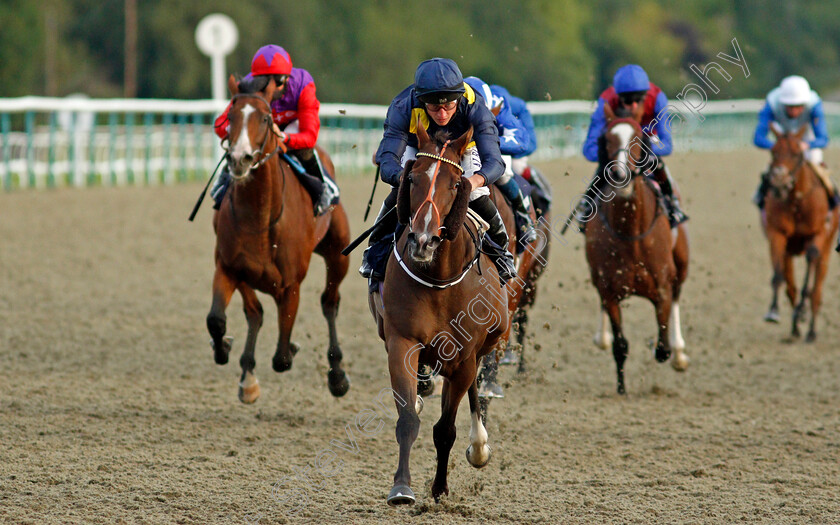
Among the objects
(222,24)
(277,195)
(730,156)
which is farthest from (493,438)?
(730,156)

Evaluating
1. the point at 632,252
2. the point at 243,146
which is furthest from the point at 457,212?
the point at 632,252

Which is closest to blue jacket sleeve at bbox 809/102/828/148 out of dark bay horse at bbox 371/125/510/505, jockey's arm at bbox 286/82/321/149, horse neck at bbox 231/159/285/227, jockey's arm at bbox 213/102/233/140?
jockey's arm at bbox 286/82/321/149

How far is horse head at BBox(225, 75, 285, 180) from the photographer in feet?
19.5

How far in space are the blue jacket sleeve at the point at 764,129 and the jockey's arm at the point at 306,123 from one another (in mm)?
5089

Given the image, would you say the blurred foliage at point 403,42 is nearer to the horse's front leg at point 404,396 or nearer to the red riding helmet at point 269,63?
the red riding helmet at point 269,63

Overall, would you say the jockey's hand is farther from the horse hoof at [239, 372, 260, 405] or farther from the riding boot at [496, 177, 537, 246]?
the horse hoof at [239, 372, 260, 405]

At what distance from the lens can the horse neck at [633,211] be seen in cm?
743

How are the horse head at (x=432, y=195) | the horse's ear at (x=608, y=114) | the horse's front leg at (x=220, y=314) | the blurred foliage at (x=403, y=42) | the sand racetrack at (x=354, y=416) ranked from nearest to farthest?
the horse head at (x=432, y=195), the sand racetrack at (x=354, y=416), the horse's front leg at (x=220, y=314), the horse's ear at (x=608, y=114), the blurred foliage at (x=403, y=42)

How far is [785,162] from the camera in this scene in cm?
988

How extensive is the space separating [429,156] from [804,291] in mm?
6503

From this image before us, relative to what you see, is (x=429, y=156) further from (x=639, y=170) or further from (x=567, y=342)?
(x=567, y=342)

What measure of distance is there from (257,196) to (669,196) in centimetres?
311

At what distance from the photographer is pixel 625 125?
7199 millimetres

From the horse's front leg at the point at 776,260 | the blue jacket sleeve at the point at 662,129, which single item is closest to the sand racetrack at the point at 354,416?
the horse's front leg at the point at 776,260
